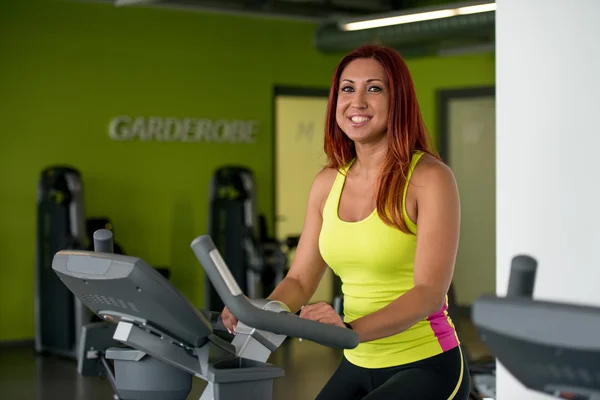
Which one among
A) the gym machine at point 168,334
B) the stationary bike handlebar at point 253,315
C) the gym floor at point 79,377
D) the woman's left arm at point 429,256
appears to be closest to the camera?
the stationary bike handlebar at point 253,315

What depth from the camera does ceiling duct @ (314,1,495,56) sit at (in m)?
7.32

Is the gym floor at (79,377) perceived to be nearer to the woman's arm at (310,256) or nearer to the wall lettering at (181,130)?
the wall lettering at (181,130)

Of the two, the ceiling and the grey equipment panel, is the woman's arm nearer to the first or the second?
the grey equipment panel

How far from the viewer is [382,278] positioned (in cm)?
218

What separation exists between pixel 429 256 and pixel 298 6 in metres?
7.52

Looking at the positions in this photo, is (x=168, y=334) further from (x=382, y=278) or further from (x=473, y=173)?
(x=473, y=173)

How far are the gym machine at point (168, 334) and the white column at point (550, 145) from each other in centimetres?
89

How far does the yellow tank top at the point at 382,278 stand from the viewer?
215cm

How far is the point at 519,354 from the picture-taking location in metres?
1.14

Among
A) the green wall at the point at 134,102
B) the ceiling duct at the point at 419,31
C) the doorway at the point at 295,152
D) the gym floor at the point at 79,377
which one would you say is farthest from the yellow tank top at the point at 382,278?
the doorway at the point at 295,152

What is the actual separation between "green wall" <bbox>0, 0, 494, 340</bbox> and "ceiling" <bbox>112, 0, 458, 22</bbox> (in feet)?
0.50

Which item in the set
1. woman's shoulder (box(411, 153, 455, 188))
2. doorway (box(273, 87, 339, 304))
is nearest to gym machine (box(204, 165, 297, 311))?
doorway (box(273, 87, 339, 304))

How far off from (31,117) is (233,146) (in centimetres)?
207

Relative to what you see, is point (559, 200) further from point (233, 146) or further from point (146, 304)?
point (233, 146)
